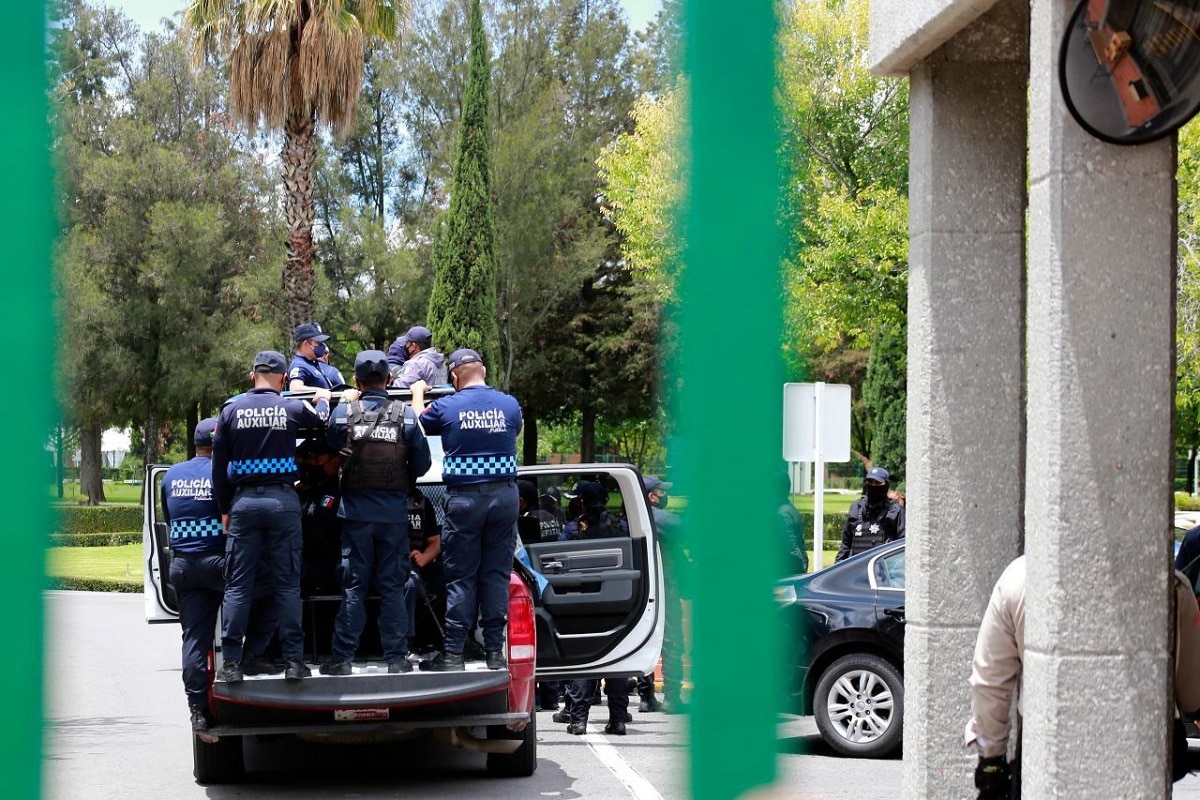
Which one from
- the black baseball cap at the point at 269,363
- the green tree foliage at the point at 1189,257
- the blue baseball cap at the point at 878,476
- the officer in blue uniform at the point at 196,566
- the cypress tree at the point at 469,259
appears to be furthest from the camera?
the cypress tree at the point at 469,259

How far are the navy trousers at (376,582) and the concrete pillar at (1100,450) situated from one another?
4.53m

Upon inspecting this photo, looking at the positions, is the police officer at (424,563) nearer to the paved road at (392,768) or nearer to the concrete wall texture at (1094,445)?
the paved road at (392,768)

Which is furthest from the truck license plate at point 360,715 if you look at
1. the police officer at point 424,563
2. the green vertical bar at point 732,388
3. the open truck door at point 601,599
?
the green vertical bar at point 732,388

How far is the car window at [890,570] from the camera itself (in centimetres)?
953

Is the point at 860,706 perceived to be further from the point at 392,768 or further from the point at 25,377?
the point at 25,377

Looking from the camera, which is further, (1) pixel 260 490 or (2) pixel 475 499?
(2) pixel 475 499

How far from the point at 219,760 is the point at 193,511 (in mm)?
1541

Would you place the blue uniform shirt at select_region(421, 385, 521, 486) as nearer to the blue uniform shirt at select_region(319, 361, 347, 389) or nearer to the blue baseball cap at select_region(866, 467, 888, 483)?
the blue uniform shirt at select_region(319, 361, 347, 389)

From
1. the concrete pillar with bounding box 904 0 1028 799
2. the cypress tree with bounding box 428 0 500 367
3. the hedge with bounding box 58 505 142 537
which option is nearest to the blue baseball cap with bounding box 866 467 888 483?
the concrete pillar with bounding box 904 0 1028 799

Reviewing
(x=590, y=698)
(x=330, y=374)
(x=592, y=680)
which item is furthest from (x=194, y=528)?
(x=590, y=698)

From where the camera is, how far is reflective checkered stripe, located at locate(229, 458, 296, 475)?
709cm

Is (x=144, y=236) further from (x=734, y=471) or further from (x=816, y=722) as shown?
(x=734, y=471)

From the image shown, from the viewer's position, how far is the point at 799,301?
90 cm

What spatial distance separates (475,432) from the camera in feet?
24.1
